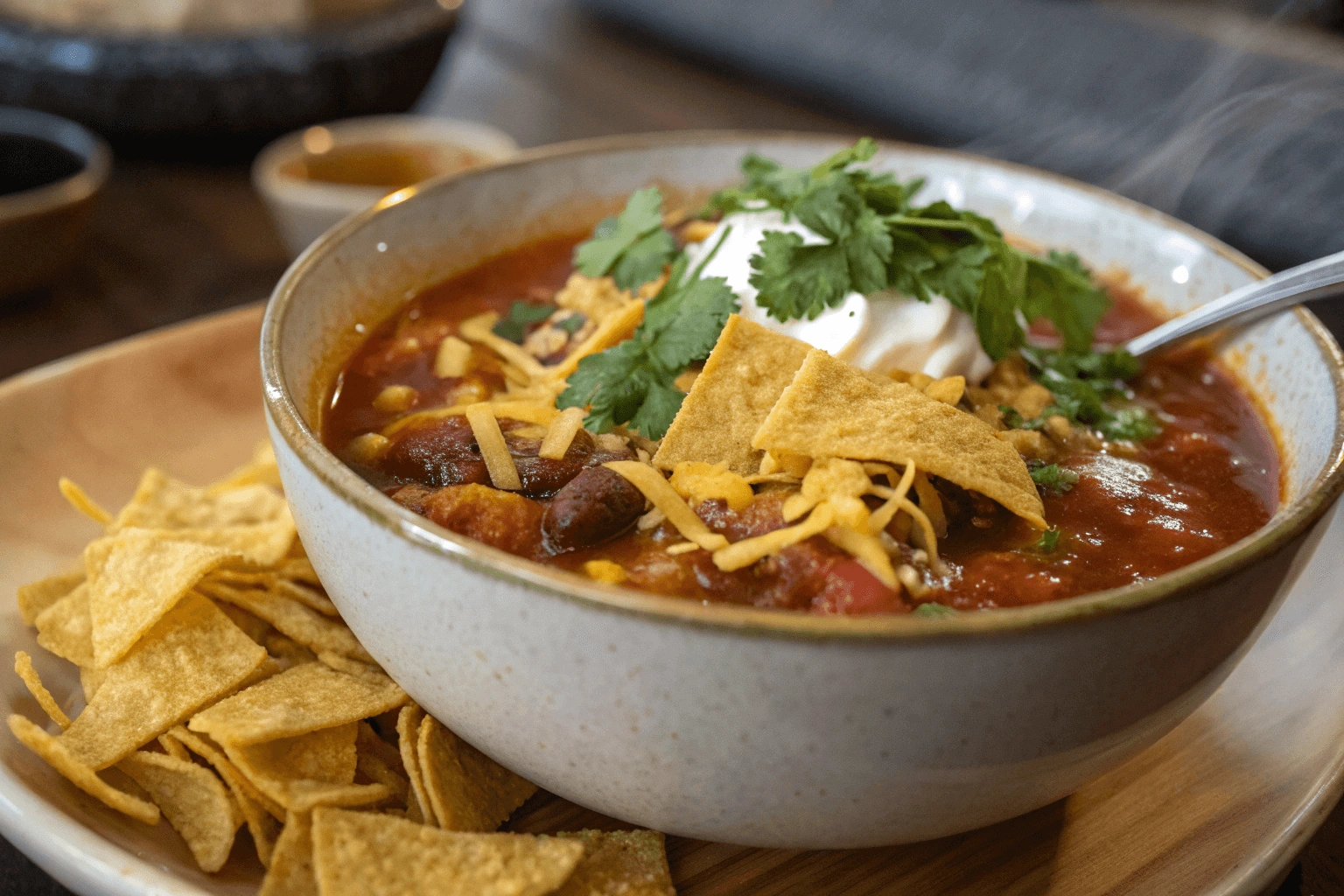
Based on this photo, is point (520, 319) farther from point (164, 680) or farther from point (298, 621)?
point (164, 680)

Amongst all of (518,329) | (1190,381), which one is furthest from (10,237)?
(1190,381)

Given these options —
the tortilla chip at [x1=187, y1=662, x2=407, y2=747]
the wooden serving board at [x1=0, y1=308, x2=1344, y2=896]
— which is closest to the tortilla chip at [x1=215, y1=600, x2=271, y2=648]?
the tortilla chip at [x1=187, y1=662, x2=407, y2=747]

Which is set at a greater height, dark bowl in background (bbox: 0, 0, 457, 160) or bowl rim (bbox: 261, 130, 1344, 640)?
bowl rim (bbox: 261, 130, 1344, 640)

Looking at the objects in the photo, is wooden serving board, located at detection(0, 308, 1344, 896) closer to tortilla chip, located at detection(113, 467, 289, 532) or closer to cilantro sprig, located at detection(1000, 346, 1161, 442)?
tortilla chip, located at detection(113, 467, 289, 532)

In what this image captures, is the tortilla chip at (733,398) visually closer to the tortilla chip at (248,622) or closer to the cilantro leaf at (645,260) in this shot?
the cilantro leaf at (645,260)

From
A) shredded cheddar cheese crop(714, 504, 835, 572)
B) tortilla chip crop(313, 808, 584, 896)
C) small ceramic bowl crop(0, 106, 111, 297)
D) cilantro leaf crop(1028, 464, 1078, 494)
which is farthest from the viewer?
small ceramic bowl crop(0, 106, 111, 297)

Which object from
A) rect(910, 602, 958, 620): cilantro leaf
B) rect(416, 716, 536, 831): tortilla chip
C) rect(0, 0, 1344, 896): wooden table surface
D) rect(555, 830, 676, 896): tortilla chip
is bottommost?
rect(0, 0, 1344, 896): wooden table surface
